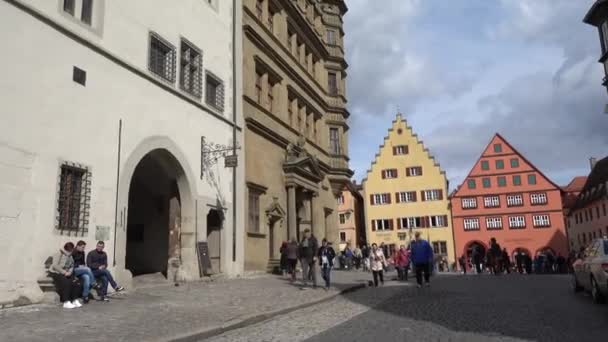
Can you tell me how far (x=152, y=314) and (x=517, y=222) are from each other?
5338cm

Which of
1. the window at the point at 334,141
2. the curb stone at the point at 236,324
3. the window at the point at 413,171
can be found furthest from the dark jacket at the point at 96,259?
the window at the point at 413,171

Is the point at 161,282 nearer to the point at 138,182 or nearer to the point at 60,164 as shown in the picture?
the point at 138,182

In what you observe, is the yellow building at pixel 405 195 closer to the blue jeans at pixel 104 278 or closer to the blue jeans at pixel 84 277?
the blue jeans at pixel 104 278

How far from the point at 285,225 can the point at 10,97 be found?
16.1m

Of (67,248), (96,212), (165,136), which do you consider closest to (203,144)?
(165,136)

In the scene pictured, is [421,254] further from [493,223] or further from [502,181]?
[502,181]

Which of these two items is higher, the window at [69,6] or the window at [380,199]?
the window at [380,199]

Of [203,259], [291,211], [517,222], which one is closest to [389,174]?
[517,222]

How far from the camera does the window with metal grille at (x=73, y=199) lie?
1252 cm

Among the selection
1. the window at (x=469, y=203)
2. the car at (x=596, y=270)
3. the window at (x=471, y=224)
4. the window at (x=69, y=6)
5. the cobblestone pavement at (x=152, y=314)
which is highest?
the window at (x=69, y=6)

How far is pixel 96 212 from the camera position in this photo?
13.7 m

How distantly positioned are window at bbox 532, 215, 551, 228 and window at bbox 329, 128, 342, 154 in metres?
31.7

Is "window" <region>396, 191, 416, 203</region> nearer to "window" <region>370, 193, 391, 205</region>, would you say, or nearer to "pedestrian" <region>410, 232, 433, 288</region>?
"window" <region>370, 193, 391, 205</region>

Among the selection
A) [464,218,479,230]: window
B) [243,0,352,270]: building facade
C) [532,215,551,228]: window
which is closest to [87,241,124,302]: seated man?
[243,0,352,270]: building facade
